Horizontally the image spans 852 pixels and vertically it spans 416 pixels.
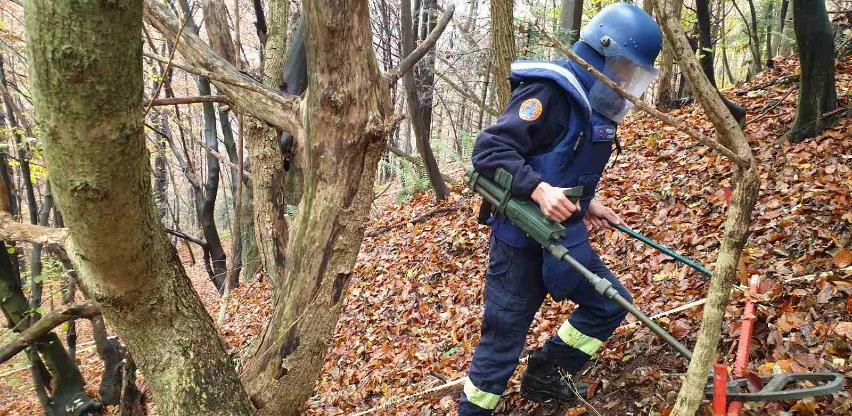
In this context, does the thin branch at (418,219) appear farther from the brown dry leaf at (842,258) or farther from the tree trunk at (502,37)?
the brown dry leaf at (842,258)

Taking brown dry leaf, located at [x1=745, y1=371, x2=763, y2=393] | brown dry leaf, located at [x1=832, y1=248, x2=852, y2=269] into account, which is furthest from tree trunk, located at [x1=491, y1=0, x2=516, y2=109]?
brown dry leaf, located at [x1=745, y1=371, x2=763, y2=393]

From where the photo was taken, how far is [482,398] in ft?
9.80

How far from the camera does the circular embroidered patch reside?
8.74ft

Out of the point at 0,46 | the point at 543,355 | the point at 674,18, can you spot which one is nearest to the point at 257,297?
the point at 0,46

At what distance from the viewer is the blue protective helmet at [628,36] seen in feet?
8.93

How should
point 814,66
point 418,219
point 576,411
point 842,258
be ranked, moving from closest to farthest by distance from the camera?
point 576,411, point 842,258, point 814,66, point 418,219

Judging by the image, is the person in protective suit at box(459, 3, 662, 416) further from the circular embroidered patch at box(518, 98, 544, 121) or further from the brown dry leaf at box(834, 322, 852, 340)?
the brown dry leaf at box(834, 322, 852, 340)

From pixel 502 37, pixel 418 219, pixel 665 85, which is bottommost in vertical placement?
pixel 418 219

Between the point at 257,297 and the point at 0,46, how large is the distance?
18.2 feet

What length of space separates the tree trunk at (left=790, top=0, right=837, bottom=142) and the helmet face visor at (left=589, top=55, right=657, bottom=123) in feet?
11.4

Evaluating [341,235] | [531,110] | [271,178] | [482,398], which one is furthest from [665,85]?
[341,235]

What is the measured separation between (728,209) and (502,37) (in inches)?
196

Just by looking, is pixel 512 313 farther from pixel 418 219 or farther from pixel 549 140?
pixel 418 219

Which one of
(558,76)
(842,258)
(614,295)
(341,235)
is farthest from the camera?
(842,258)
